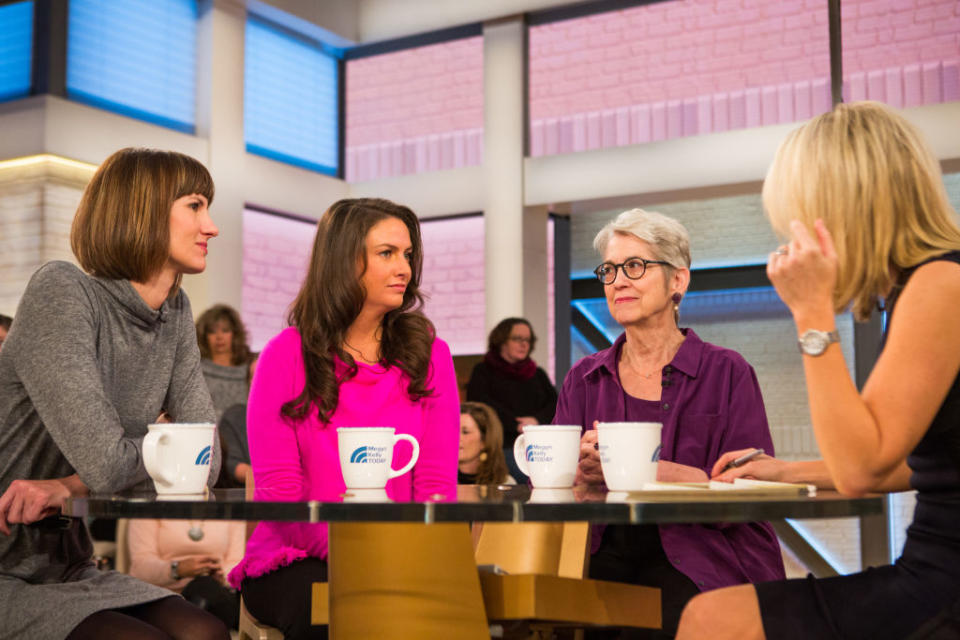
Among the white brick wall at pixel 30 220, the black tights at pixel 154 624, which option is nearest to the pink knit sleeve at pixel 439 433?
the black tights at pixel 154 624

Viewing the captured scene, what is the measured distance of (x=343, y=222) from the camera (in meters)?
2.18

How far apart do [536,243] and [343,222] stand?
4.83 meters

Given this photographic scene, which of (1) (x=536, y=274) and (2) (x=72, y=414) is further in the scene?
(1) (x=536, y=274)

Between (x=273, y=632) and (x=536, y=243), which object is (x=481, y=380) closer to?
(x=536, y=243)

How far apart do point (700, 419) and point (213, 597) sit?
8.38 feet

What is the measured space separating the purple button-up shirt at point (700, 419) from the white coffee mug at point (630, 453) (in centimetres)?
57

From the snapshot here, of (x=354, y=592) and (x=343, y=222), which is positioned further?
(x=343, y=222)

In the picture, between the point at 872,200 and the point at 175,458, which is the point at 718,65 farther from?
the point at 175,458

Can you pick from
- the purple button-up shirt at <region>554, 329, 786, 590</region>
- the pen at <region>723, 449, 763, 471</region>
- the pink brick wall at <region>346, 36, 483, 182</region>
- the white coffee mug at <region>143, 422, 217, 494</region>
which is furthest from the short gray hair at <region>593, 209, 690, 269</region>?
the pink brick wall at <region>346, 36, 483, 182</region>

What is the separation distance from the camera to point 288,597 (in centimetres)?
185

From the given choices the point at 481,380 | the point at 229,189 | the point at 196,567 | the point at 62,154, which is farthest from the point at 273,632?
the point at 229,189

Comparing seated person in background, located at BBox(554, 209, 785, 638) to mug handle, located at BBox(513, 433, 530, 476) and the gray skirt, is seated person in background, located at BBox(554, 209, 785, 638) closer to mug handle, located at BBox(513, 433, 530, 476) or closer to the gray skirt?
mug handle, located at BBox(513, 433, 530, 476)

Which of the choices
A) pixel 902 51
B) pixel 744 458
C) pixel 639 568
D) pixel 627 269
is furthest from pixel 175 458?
pixel 902 51

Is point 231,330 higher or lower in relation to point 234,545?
higher
